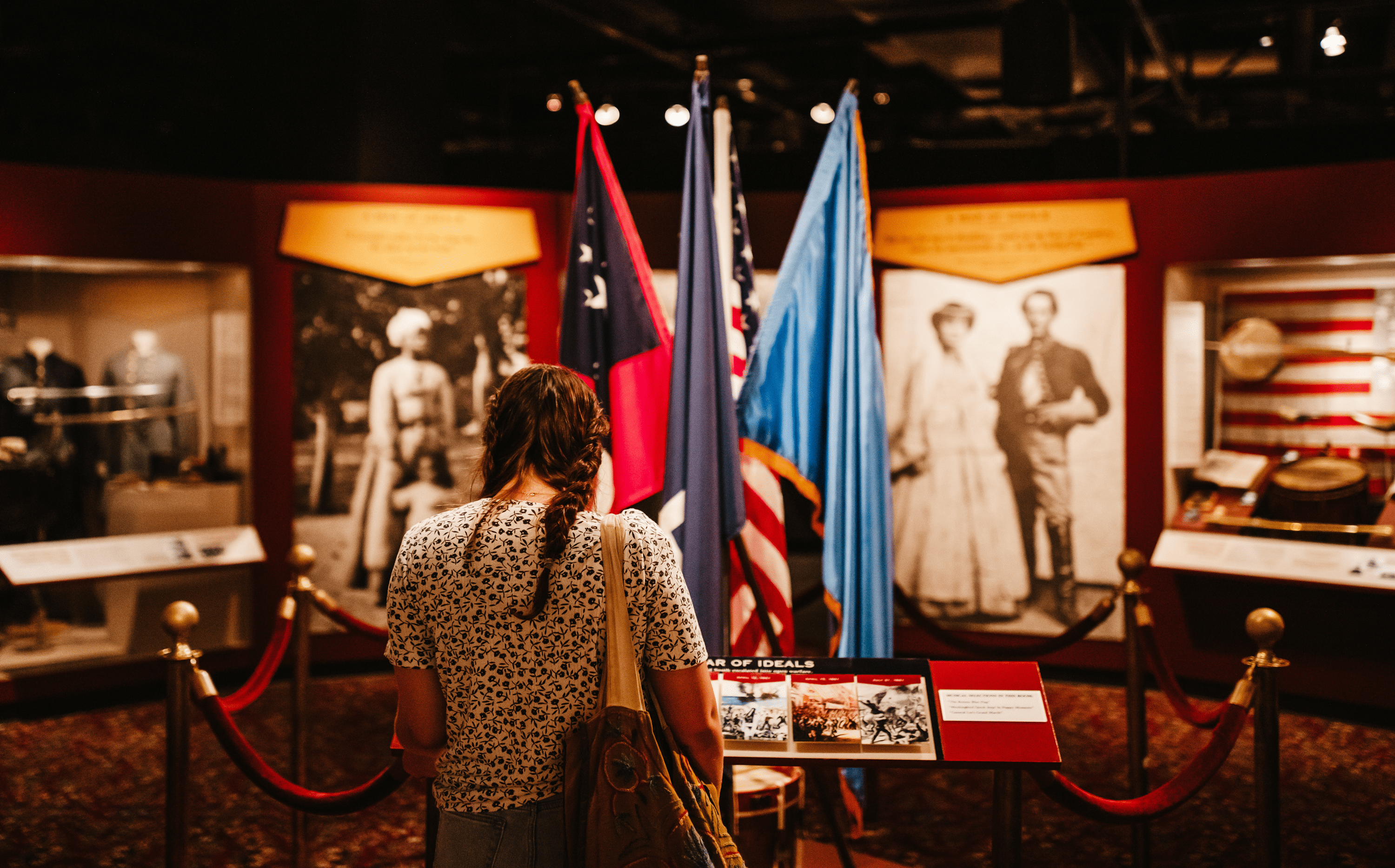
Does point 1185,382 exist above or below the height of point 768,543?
above

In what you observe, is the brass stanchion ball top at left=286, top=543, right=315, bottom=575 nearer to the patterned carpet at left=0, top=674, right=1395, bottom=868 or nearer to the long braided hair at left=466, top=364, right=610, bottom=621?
the patterned carpet at left=0, top=674, right=1395, bottom=868

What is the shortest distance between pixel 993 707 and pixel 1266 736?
36.3 inches

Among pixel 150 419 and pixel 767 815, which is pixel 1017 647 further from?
pixel 150 419

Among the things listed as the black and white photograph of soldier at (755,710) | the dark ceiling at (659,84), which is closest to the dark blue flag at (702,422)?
the black and white photograph of soldier at (755,710)

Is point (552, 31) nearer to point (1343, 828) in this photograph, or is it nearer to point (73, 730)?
point (73, 730)

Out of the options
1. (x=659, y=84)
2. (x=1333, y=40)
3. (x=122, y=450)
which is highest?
(x=659, y=84)

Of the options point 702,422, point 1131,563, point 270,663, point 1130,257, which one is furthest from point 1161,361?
point 270,663

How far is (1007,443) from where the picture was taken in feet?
21.5

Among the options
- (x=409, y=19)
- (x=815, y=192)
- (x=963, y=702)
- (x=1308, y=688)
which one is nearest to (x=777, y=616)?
(x=963, y=702)

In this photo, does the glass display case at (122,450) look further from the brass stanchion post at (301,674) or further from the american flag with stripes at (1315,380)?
the american flag with stripes at (1315,380)

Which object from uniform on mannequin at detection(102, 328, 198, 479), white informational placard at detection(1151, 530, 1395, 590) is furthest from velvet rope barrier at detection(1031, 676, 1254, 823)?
uniform on mannequin at detection(102, 328, 198, 479)

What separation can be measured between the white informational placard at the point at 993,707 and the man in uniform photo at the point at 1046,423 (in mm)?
4194

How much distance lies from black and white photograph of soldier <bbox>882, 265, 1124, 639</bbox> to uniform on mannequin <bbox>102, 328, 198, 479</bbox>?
4.02 m

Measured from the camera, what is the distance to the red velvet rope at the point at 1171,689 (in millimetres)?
3258
